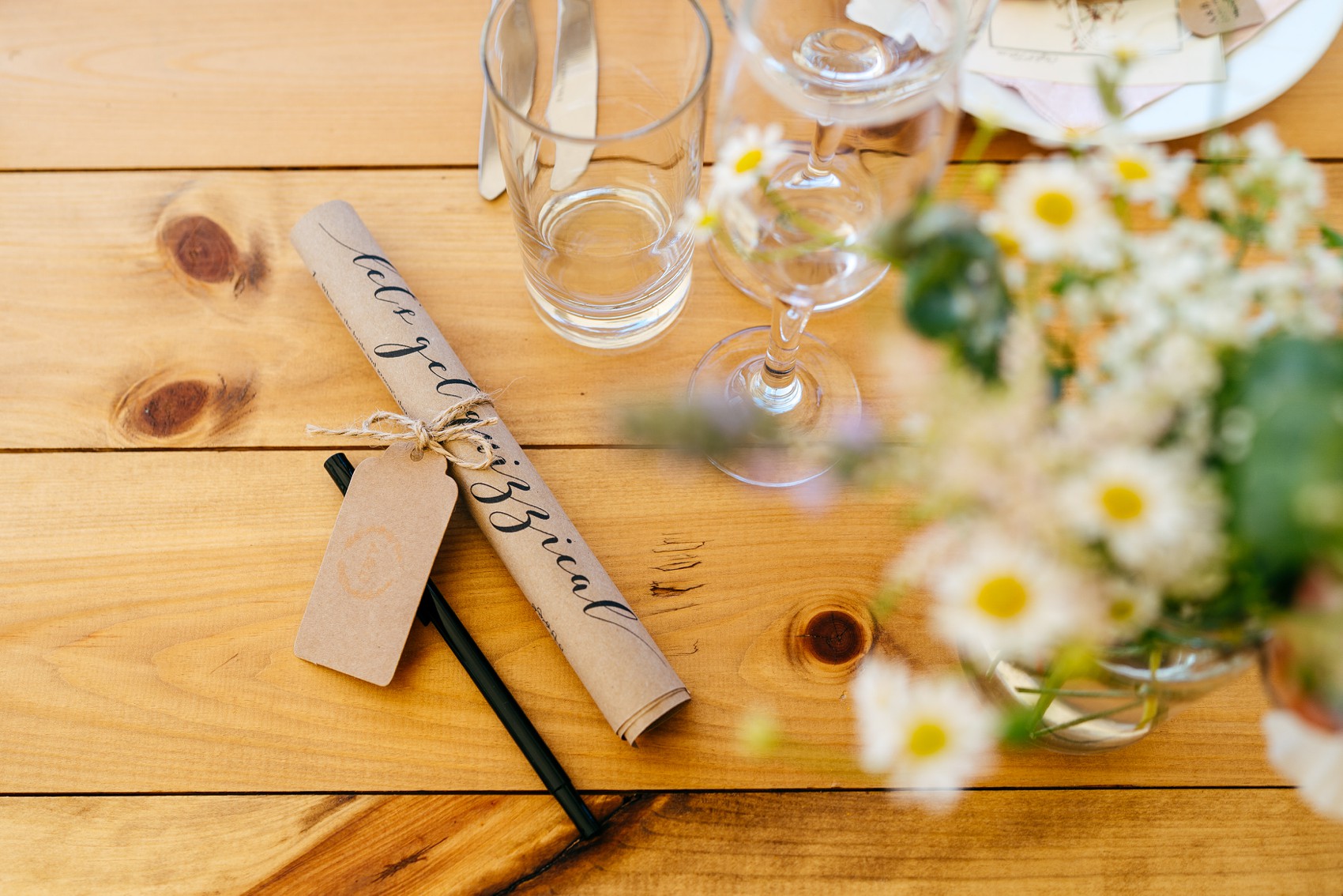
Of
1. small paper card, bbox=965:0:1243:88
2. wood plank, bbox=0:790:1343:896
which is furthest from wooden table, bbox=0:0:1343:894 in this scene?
small paper card, bbox=965:0:1243:88

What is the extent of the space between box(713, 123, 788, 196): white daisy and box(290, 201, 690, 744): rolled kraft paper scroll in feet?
0.77

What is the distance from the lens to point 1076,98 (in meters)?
0.65

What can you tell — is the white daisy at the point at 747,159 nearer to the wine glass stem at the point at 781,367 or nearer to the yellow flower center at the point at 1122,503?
the wine glass stem at the point at 781,367

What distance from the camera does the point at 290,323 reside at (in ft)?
2.14

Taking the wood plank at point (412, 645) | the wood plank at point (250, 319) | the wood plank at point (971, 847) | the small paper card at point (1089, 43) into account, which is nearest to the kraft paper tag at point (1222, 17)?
the small paper card at point (1089, 43)

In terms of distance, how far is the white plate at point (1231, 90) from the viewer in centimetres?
63

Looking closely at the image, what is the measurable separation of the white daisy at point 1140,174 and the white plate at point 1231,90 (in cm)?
31

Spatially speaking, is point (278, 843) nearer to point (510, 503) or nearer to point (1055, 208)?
point (510, 503)

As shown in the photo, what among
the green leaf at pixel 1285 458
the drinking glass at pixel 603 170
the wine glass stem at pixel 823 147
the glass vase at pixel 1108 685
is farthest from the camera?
the drinking glass at pixel 603 170

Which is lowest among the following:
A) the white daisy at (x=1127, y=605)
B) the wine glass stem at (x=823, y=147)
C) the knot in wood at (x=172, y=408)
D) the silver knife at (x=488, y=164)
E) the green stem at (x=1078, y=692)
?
the knot in wood at (x=172, y=408)

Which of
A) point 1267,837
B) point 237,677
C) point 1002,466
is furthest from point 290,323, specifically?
point 1267,837

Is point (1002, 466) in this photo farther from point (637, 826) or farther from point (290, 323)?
point (290, 323)

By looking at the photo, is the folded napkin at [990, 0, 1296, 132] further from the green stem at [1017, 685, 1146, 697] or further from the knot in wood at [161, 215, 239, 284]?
the knot in wood at [161, 215, 239, 284]

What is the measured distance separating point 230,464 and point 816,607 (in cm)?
39
